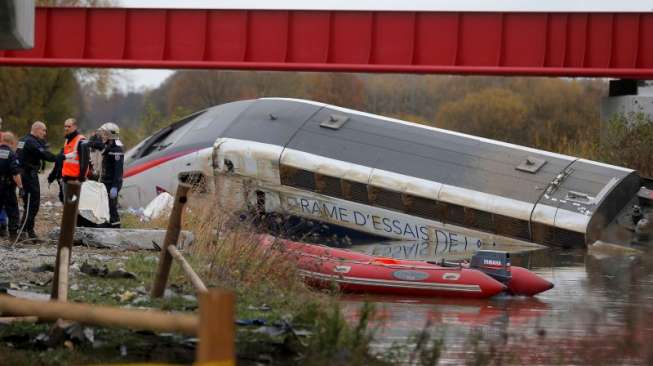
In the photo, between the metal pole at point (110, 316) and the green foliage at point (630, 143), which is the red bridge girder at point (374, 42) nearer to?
the green foliage at point (630, 143)

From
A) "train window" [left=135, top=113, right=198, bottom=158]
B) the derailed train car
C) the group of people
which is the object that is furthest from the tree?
the group of people

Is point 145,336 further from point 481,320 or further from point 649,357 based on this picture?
point 481,320

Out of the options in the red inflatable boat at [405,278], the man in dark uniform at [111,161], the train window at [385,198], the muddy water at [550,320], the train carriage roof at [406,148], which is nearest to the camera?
the muddy water at [550,320]

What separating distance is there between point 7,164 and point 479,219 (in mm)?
10820

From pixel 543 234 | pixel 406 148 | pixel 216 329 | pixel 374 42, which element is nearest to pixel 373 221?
pixel 406 148

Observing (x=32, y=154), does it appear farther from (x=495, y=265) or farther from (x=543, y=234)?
(x=543, y=234)

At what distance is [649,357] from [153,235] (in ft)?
30.4

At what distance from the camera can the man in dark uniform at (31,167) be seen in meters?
17.6

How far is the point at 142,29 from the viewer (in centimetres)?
2992

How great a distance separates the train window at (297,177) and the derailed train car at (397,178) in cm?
2

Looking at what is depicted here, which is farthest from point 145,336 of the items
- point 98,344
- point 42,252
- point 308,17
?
point 308,17

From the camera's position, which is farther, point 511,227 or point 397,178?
point 397,178

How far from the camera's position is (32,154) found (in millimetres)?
17828

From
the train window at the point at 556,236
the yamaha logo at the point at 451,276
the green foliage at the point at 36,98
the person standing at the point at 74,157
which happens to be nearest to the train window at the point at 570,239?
the train window at the point at 556,236
